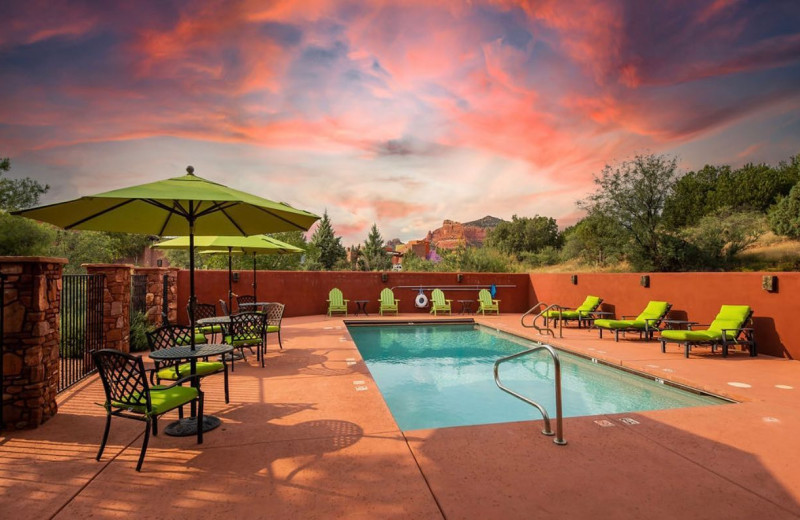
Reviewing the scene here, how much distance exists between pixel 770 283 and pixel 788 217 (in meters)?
17.1

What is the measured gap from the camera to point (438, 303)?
42.9 ft

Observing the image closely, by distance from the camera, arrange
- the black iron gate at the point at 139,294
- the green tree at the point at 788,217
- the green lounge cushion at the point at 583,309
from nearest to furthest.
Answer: the black iron gate at the point at 139,294 < the green lounge cushion at the point at 583,309 < the green tree at the point at 788,217

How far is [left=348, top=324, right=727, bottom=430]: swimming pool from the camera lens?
→ 4770 millimetres

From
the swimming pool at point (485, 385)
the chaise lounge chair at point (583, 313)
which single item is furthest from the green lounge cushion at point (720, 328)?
the chaise lounge chair at point (583, 313)

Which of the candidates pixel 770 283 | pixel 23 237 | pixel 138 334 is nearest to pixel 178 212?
pixel 138 334

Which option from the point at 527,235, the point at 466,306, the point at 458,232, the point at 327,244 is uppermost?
the point at 458,232

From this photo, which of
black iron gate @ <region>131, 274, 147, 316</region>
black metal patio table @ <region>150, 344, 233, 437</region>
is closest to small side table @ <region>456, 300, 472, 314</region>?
black iron gate @ <region>131, 274, 147, 316</region>

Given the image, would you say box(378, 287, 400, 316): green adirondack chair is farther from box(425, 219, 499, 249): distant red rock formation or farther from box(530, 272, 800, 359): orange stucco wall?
box(425, 219, 499, 249): distant red rock formation

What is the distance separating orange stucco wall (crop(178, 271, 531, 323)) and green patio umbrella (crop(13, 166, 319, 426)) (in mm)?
6983

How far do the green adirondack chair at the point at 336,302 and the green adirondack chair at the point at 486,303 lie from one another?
14.4 feet

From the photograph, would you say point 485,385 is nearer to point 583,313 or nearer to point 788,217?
point 583,313

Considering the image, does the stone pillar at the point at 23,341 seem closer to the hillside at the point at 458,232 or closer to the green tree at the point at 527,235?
the green tree at the point at 527,235

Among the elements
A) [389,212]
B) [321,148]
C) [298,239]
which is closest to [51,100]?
[321,148]

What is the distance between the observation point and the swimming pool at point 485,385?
4770mm
